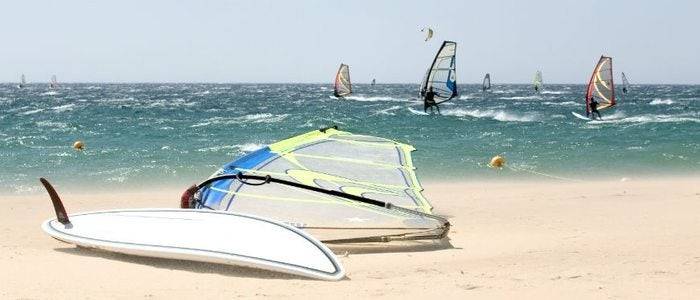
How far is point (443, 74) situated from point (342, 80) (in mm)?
27822

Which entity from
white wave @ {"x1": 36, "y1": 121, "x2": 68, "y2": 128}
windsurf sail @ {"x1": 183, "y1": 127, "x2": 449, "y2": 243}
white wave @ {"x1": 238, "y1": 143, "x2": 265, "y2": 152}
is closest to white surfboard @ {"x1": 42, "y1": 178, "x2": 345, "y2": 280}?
windsurf sail @ {"x1": 183, "y1": 127, "x2": 449, "y2": 243}

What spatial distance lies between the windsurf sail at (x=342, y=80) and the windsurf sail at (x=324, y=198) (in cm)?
3838

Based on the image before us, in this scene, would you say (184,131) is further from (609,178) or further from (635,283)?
(635,283)

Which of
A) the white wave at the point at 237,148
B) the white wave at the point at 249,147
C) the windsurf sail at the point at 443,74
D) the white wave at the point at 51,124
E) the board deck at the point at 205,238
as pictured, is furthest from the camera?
the white wave at the point at 51,124

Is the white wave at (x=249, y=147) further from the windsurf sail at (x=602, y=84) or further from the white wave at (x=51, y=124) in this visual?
the windsurf sail at (x=602, y=84)

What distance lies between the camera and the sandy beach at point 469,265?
4.45 m

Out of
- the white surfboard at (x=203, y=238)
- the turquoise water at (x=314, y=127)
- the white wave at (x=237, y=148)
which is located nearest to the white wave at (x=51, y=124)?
the turquoise water at (x=314, y=127)

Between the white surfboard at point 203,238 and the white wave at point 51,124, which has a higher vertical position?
the white surfboard at point 203,238

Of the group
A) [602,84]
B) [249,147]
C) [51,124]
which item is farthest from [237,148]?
[602,84]

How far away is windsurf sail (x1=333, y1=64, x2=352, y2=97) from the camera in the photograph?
46125 millimetres

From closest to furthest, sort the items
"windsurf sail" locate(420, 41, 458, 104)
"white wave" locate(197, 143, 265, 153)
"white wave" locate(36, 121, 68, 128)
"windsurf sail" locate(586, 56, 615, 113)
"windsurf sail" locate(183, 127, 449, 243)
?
"windsurf sail" locate(183, 127, 449, 243) → "white wave" locate(197, 143, 265, 153) → "windsurf sail" locate(420, 41, 458, 104) → "windsurf sail" locate(586, 56, 615, 113) → "white wave" locate(36, 121, 68, 128)

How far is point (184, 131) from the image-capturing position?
22344 millimetres

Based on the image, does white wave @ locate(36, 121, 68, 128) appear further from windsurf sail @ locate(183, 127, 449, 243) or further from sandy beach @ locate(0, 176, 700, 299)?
windsurf sail @ locate(183, 127, 449, 243)

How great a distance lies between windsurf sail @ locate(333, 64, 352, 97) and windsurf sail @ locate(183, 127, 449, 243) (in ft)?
126
